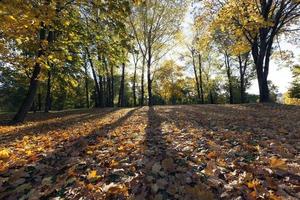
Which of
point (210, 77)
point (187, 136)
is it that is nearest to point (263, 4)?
point (187, 136)

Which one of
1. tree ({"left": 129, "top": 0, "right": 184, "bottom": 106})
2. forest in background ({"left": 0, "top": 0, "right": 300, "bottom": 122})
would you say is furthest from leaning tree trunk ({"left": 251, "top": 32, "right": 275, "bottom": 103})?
tree ({"left": 129, "top": 0, "right": 184, "bottom": 106})

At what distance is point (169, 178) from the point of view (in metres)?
3.49

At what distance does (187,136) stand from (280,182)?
308cm

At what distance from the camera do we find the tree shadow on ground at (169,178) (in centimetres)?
303

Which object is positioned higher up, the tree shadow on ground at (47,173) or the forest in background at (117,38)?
the forest in background at (117,38)

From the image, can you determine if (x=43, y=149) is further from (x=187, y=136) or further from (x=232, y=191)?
(x=232, y=191)

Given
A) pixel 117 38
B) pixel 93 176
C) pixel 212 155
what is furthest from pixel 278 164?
pixel 117 38

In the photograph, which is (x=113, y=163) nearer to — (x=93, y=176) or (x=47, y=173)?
(x=93, y=176)

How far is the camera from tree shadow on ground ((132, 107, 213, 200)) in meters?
3.03

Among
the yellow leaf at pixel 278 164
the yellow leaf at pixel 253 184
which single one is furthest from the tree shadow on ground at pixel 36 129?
the yellow leaf at pixel 278 164

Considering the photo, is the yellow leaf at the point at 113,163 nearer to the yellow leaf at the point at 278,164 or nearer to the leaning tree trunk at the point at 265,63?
the yellow leaf at the point at 278,164

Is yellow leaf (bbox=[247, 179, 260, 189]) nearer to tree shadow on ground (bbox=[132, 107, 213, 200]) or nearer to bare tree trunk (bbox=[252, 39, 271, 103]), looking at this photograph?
tree shadow on ground (bbox=[132, 107, 213, 200])

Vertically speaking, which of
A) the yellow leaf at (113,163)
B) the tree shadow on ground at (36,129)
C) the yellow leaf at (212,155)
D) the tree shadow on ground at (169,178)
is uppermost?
the tree shadow on ground at (36,129)

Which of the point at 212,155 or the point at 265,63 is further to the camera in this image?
the point at 265,63
